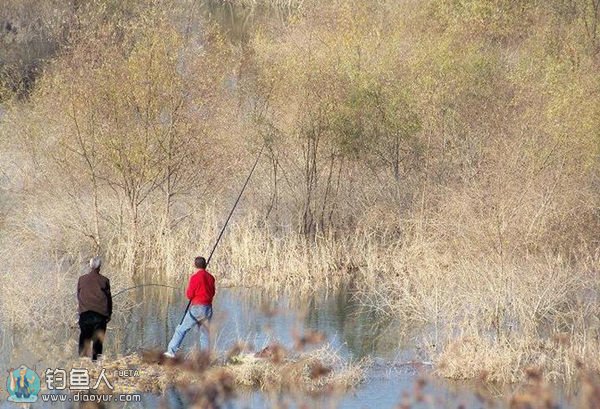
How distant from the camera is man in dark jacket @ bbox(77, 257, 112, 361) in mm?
16281

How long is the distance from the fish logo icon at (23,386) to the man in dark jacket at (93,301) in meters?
0.86

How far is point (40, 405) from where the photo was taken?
1545cm

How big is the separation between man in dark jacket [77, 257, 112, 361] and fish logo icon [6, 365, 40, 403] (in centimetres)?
86

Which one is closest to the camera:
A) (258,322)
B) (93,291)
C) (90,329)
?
(93,291)

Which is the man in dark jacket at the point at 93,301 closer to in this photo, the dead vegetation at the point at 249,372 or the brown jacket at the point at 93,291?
the brown jacket at the point at 93,291

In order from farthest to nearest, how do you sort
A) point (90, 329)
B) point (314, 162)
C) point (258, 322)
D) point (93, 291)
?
1. point (314, 162)
2. point (258, 322)
3. point (90, 329)
4. point (93, 291)

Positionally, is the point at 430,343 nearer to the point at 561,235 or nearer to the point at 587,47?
the point at 561,235

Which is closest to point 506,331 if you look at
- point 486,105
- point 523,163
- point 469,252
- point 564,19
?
point 469,252

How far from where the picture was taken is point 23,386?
614 inches

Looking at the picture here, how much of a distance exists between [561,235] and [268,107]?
901 cm

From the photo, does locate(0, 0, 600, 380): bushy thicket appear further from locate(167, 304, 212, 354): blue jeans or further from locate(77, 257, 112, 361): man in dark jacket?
locate(77, 257, 112, 361): man in dark jacket

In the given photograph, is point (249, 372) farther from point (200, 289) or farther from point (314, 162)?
point (314, 162)

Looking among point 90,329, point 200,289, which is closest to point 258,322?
point 200,289

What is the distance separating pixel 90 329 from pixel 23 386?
4.13 ft
